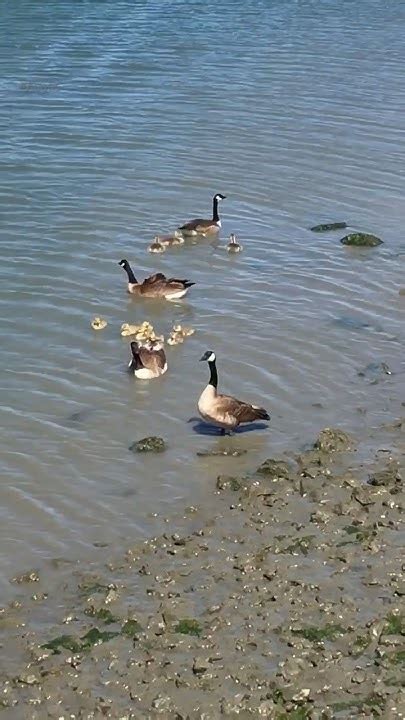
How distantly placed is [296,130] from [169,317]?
9.07 metres

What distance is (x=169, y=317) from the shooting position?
1627 cm

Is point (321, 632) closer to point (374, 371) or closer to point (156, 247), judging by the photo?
point (374, 371)

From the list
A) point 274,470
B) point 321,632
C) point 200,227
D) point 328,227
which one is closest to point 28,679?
point 321,632

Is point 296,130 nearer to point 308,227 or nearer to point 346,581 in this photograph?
point 308,227

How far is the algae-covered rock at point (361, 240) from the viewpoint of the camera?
18.3 meters

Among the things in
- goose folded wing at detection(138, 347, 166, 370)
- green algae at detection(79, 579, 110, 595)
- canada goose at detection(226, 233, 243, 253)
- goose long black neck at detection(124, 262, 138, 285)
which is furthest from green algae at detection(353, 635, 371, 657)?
canada goose at detection(226, 233, 243, 253)

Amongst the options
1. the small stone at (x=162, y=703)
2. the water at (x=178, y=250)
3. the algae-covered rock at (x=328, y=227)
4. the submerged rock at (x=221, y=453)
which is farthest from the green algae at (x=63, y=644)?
the algae-covered rock at (x=328, y=227)

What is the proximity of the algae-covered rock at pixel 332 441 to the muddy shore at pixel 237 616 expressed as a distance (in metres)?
0.54

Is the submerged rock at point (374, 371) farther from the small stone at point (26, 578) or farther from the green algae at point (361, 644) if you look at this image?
the green algae at point (361, 644)

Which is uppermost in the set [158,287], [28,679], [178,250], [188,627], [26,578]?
[188,627]

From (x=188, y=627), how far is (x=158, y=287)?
7.56 metres

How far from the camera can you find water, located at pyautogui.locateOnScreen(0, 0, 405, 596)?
12.4 m

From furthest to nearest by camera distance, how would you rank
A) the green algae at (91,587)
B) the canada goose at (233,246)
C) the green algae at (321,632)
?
the canada goose at (233,246)
the green algae at (91,587)
the green algae at (321,632)

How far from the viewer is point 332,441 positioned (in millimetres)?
12289
